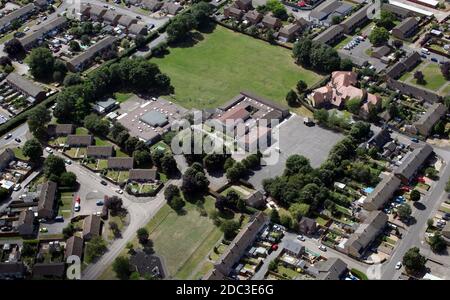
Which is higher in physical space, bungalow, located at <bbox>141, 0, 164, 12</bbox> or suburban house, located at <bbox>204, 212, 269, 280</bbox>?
bungalow, located at <bbox>141, 0, 164, 12</bbox>

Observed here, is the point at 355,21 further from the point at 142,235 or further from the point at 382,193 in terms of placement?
the point at 142,235

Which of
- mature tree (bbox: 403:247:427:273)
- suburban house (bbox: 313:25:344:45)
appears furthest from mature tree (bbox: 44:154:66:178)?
suburban house (bbox: 313:25:344:45)

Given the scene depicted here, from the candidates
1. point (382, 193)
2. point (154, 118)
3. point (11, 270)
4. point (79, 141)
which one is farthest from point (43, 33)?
point (382, 193)

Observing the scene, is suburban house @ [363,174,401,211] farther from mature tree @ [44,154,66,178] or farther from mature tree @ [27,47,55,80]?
mature tree @ [27,47,55,80]

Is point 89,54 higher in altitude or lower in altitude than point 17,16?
lower

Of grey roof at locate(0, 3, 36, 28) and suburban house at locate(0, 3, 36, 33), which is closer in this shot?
suburban house at locate(0, 3, 36, 33)

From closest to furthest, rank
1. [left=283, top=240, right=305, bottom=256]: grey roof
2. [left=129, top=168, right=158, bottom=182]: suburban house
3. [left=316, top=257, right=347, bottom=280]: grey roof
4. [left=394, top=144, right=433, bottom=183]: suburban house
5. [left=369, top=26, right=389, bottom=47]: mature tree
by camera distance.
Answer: [left=316, top=257, right=347, bottom=280]: grey roof
[left=283, top=240, right=305, bottom=256]: grey roof
[left=394, top=144, right=433, bottom=183]: suburban house
[left=129, top=168, right=158, bottom=182]: suburban house
[left=369, top=26, right=389, bottom=47]: mature tree

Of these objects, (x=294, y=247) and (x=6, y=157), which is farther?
(x=6, y=157)
